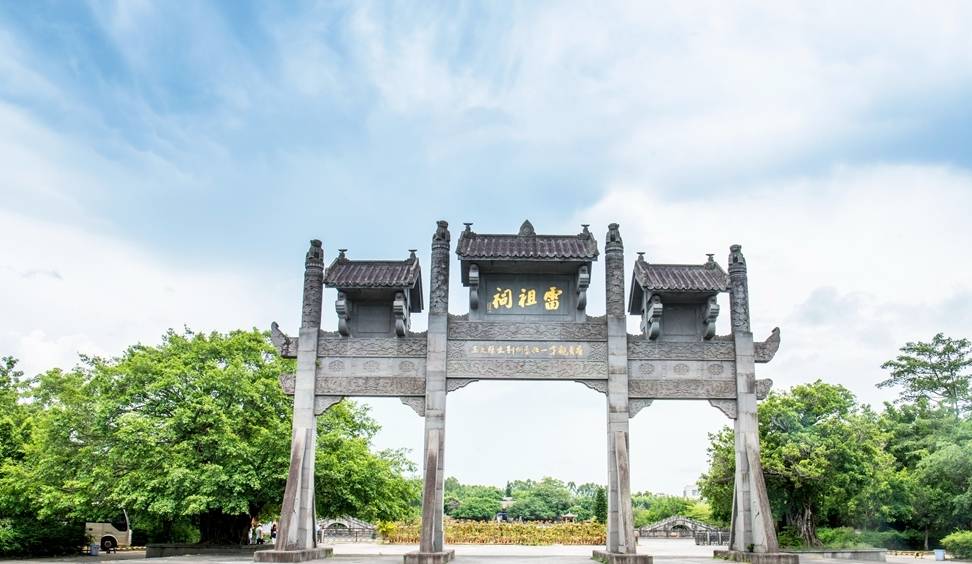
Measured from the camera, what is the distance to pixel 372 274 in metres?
14.5

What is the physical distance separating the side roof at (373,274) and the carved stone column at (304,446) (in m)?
0.43

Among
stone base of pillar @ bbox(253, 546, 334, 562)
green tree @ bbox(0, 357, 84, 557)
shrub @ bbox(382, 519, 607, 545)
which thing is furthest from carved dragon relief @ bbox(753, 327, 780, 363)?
shrub @ bbox(382, 519, 607, 545)

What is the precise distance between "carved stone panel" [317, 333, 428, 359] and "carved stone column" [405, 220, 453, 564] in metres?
0.27

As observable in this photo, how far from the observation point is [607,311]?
564 inches

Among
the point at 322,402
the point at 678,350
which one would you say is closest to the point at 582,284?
the point at 678,350

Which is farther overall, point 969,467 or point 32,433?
point 969,467

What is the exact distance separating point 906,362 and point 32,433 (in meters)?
35.6

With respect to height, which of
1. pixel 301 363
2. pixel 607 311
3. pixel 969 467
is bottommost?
pixel 969 467

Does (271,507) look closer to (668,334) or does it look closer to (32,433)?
(32,433)

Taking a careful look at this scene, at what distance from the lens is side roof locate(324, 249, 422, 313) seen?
14219mm

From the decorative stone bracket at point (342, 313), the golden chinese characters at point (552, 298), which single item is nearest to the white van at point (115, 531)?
the decorative stone bracket at point (342, 313)

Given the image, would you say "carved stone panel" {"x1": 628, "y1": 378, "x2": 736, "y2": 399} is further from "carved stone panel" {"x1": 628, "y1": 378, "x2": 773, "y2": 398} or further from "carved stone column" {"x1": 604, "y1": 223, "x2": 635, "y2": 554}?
"carved stone column" {"x1": 604, "y1": 223, "x2": 635, "y2": 554}

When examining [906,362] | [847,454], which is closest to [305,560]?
[847,454]

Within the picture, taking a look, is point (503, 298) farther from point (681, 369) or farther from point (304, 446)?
point (304, 446)
